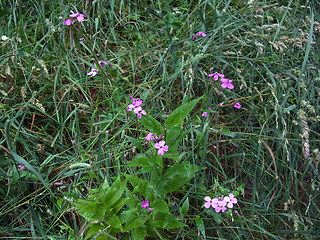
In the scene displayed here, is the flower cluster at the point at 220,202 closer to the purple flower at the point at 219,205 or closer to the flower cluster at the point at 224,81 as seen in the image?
the purple flower at the point at 219,205

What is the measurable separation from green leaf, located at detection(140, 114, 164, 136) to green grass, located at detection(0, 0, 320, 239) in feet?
0.22

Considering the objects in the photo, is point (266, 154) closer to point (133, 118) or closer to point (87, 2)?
point (133, 118)

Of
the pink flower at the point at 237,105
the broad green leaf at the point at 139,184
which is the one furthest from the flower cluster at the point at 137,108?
the pink flower at the point at 237,105

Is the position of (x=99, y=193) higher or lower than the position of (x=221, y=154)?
higher

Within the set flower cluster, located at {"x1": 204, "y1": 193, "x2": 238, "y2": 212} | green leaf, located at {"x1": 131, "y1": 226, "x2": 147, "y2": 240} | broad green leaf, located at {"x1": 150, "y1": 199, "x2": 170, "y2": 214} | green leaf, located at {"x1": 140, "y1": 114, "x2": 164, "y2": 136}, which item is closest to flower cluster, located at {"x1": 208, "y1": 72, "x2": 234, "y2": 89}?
green leaf, located at {"x1": 140, "y1": 114, "x2": 164, "y2": 136}

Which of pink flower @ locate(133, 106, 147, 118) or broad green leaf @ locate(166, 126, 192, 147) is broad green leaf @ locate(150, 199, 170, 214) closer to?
broad green leaf @ locate(166, 126, 192, 147)

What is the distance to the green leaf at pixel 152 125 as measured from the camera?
1.39m

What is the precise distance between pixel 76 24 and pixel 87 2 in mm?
194

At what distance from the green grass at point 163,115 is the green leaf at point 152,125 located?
67 mm

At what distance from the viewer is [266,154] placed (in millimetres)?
1737

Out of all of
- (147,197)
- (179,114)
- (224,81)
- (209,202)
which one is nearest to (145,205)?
(147,197)

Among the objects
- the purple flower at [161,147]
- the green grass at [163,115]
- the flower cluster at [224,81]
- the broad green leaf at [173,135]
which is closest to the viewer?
the purple flower at [161,147]

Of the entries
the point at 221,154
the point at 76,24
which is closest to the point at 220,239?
the point at 221,154

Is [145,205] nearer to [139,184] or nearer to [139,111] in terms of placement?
[139,184]
